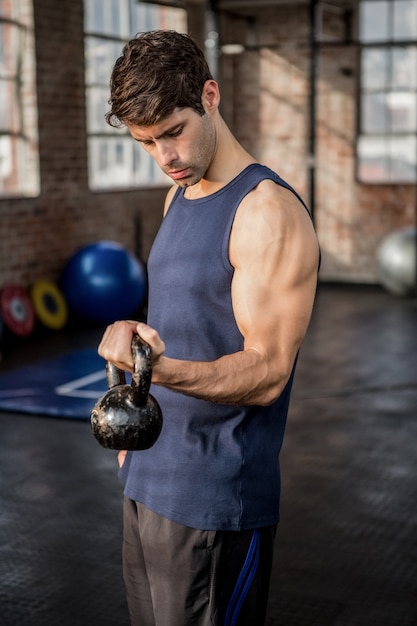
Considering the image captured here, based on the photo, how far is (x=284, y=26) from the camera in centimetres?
845

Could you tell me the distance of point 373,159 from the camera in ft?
27.2

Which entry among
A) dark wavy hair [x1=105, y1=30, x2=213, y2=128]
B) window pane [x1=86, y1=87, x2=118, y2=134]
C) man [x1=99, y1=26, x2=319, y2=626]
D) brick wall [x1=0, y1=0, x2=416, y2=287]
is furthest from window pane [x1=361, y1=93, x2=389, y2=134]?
dark wavy hair [x1=105, y1=30, x2=213, y2=128]

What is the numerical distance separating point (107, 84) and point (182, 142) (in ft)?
19.7

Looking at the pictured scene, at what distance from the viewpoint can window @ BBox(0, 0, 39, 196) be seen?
6297 millimetres

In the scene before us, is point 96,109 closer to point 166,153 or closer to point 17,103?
point 17,103

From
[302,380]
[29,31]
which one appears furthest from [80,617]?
[29,31]

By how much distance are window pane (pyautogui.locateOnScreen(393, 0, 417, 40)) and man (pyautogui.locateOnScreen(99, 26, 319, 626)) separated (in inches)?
278

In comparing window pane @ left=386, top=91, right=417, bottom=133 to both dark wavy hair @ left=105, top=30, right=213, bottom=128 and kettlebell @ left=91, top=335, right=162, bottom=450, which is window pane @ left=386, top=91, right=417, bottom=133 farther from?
kettlebell @ left=91, top=335, right=162, bottom=450

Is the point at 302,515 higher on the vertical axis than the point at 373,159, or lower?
lower

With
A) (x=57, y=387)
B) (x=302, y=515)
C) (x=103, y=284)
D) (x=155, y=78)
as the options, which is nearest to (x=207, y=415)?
(x=155, y=78)

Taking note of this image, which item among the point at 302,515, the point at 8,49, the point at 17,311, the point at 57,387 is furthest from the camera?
the point at 8,49

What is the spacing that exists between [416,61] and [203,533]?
724 cm

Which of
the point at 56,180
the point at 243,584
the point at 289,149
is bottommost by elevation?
the point at 243,584

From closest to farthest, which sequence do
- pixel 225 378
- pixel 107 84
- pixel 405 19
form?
1. pixel 225 378
2. pixel 107 84
3. pixel 405 19
